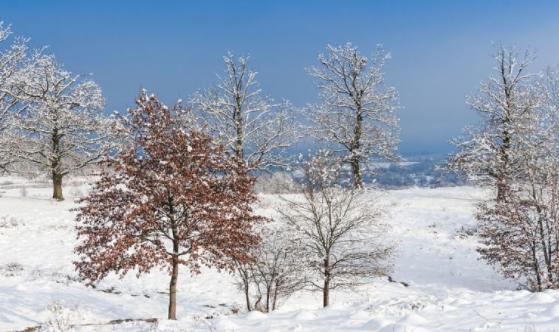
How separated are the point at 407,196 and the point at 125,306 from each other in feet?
78.8

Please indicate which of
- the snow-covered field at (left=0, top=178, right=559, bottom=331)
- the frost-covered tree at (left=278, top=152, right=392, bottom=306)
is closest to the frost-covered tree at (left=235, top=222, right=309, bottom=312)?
the frost-covered tree at (left=278, top=152, right=392, bottom=306)

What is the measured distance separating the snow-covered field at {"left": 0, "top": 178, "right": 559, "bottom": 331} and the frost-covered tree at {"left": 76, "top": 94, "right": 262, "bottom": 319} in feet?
5.80

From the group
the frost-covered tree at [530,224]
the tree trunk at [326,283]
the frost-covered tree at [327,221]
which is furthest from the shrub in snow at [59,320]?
the frost-covered tree at [530,224]

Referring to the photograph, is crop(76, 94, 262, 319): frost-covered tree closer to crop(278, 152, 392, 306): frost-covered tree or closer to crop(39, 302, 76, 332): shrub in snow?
crop(39, 302, 76, 332): shrub in snow

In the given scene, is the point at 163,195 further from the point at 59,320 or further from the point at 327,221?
the point at 327,221

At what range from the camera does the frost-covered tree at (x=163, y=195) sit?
38.6ft

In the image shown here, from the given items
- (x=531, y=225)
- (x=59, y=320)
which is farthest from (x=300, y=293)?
(x=59, y=320)

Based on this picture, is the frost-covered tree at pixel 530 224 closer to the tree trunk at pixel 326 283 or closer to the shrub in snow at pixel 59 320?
the tree trunk at pixel 326 283

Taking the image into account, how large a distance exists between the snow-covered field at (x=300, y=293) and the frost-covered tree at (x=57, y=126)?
9.83 feet

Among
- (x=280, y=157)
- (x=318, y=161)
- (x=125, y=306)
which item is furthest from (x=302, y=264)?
(x=280, y=157)

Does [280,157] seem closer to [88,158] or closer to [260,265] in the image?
[88,158]

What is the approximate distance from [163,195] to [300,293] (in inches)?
356

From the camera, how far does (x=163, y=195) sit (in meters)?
12.0

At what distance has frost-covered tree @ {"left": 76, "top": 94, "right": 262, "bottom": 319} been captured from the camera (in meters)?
11.8
